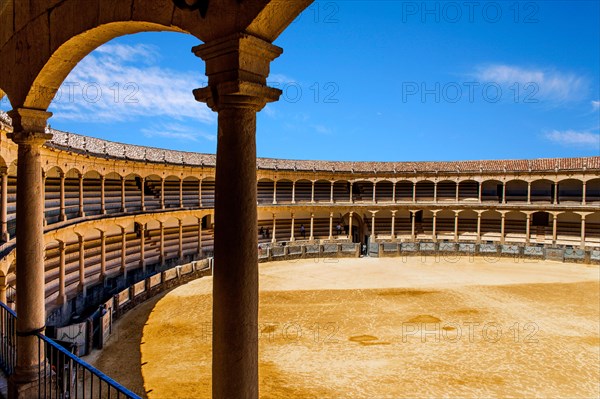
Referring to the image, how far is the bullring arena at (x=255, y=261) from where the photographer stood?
10.3ft

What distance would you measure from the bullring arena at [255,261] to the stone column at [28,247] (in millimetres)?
27

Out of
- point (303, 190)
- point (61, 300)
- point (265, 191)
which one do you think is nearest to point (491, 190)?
point (303, 190)

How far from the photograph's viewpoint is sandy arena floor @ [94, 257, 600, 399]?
9203mm

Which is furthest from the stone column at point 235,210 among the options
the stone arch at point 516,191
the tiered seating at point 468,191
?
the stone arch at point 516,191

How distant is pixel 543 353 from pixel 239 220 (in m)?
11.9

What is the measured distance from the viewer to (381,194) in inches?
1501

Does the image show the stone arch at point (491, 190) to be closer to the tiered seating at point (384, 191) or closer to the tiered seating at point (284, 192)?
the tiered seating at point (384, 191)

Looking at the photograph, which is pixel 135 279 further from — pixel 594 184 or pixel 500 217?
pixel 594 184

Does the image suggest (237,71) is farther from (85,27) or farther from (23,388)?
(23,388)

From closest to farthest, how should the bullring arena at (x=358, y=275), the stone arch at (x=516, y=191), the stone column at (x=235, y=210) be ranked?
the stone column at (x=235, y=210), the bullring arena at (x=358, y=275), the stone arch at (x=516, y=191)

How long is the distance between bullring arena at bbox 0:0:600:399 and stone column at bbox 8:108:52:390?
3 centimetres

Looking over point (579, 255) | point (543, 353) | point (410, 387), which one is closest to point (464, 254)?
point (579, 255)

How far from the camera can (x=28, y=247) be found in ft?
17.8

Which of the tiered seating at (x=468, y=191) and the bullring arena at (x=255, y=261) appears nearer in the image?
the bullring arena at (x=255, y=261)
